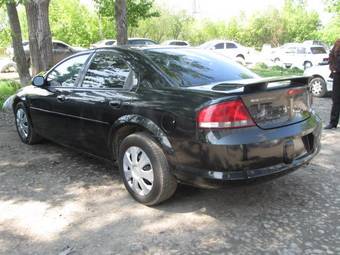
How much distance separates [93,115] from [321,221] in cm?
257

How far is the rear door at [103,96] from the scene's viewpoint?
4477 mm

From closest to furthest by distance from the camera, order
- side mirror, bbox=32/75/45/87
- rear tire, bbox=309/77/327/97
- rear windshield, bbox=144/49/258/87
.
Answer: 1. rear windshield, bbox=144/49/258/87
2. side mirror, bbox=32/75/45/87
3. rear tire, bbox=309/77/327/97

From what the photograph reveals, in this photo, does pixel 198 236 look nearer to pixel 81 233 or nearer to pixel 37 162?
pixel 81 233

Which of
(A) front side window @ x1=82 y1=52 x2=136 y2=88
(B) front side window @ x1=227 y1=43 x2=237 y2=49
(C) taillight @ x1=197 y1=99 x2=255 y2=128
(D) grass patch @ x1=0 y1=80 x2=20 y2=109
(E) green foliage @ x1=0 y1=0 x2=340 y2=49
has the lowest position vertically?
(D) grass patch @ x1=0 y1=80 x2=20 y2=109

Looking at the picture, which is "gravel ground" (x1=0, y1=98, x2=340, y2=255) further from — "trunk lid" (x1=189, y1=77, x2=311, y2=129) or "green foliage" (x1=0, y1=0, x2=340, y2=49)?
"green foliage" (x1=0, y1=0, x2=340, y2=49)

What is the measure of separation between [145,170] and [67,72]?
208 cm

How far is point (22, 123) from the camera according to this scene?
22.1 ft

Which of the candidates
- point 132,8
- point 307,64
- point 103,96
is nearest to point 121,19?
point 132,8

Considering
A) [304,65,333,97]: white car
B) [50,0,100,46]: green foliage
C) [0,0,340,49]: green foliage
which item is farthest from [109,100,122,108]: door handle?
[50,0,100,46]: green foliage

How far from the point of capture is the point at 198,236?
3.67 metres

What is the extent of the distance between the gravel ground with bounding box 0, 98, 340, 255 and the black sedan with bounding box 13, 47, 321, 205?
0.31 m

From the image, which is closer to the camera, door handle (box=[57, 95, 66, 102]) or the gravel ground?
the gravel ground

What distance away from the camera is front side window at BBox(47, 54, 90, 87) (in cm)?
534

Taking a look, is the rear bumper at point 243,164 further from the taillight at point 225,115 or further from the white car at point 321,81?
the white car at point 321,81
